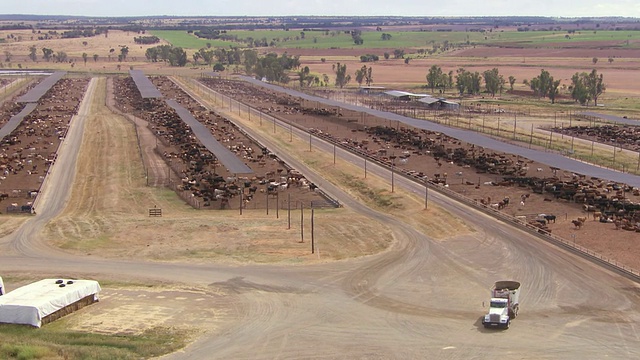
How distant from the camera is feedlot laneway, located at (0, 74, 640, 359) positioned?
33656 mm

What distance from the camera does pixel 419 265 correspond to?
46.0m

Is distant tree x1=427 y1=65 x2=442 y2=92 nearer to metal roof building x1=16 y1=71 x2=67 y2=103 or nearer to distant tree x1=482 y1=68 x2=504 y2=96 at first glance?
distant tree x1=482 y1=68 x2=504 y2=96

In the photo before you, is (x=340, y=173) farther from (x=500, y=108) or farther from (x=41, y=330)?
(x=500, y=108)

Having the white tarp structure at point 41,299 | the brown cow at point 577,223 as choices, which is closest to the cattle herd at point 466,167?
the brown cow at point 577,223

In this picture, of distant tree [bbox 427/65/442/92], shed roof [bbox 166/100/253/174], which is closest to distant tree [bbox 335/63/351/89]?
distant tree [bbox 427/65/442/92]

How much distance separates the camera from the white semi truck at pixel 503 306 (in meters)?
35.3

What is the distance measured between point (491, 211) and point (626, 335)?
2336 cm

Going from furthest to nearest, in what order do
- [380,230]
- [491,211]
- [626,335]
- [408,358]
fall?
[491,211]
[380,230]
[626,335]
[408,358]

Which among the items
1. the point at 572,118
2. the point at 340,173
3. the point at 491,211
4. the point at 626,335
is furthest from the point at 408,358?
the point at 572,118

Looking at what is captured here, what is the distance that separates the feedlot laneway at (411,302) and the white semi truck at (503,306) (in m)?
0.47

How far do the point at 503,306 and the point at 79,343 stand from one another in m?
18.8

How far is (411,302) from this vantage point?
3953 cm

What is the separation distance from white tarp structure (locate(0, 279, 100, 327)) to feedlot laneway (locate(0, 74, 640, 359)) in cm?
512

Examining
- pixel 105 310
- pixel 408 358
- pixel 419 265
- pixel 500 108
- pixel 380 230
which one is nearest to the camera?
pixel 408 358
